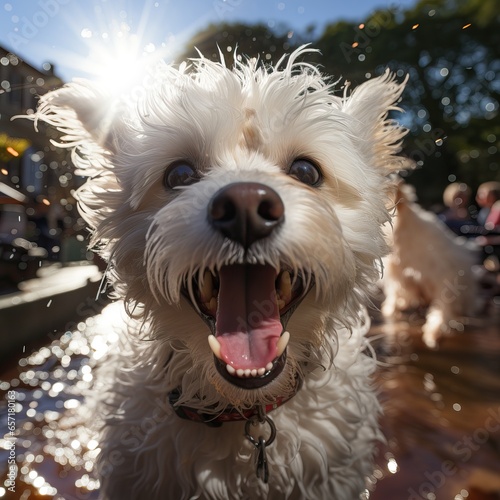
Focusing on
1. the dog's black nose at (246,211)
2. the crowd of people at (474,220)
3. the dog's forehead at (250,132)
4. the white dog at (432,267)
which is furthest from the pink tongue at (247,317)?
the crowd of people at (474,220)

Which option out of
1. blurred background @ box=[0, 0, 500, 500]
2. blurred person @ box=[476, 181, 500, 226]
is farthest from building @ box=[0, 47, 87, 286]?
blurred person @ box=[476, 181, 500, 226]

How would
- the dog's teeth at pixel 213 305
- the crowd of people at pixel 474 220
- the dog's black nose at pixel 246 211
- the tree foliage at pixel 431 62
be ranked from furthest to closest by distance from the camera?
the crowd of people at pixel 474 220, the tree foliage at pixel 431 62, the dog's teeth at pixel 213 305, the dog's black nose at pixel 246 211

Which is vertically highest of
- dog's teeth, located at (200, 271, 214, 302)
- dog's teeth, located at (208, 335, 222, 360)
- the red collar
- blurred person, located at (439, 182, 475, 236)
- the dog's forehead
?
the dog's forehead

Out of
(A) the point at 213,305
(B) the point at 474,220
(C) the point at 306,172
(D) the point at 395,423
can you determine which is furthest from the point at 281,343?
(B) the point at 474,220

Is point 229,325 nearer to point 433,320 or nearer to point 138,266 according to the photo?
point 138,266

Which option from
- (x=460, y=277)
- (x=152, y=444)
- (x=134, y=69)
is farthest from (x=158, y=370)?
(x=460, y=277)

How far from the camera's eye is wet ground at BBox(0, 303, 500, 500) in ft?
A: 9.91

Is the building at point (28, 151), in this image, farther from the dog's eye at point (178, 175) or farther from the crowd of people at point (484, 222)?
the crowd of people at point (484, 222)

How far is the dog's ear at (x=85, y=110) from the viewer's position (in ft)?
7.45

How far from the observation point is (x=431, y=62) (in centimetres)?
1653

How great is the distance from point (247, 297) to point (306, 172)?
1.98ft

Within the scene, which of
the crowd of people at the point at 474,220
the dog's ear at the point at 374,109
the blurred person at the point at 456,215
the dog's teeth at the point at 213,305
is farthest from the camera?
the blurred person at the point at 456,215

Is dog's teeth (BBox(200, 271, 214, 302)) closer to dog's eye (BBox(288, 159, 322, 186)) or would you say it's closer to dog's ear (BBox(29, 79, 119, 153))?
dog's eye (BBox(288, 159, 322, 186))

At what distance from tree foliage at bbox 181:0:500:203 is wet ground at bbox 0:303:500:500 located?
69.2 inches
